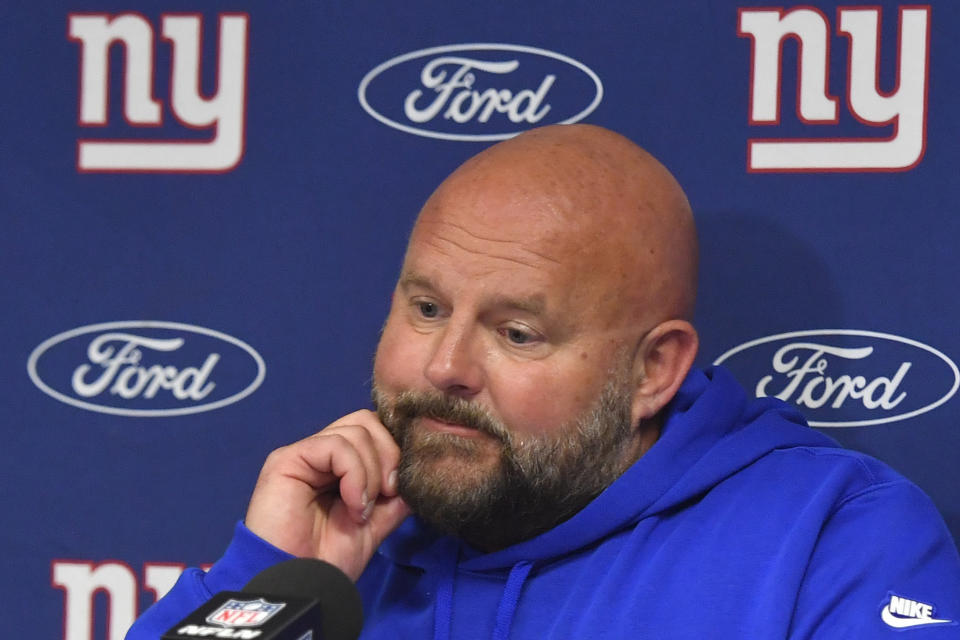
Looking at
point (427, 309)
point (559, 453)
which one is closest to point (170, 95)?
point (427, 309)

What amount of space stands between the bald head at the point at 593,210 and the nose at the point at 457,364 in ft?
0.43

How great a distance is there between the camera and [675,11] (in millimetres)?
1834

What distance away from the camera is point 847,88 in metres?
1.78

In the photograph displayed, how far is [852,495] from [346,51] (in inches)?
38.6

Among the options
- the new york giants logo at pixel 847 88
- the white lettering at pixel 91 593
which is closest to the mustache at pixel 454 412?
the new york giants logo at pixel 847 88

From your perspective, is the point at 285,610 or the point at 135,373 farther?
the point at 135,373

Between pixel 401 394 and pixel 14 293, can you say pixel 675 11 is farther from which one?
pixel 14 293

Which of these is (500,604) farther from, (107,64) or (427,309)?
(107,64)

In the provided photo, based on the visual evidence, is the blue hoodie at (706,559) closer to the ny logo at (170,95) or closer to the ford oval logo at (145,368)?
the ford oval logo at (145,368)

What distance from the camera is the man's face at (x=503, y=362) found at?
1.48 metres

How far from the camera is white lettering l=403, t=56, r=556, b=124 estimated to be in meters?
1.88

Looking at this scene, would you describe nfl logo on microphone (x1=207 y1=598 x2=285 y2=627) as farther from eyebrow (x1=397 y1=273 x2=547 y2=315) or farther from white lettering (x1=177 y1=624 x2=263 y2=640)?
eyebrow (x1=397 y1=273 x2=547 y2=315)

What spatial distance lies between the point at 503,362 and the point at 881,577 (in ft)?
1.54

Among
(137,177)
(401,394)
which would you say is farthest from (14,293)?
(401,394)
